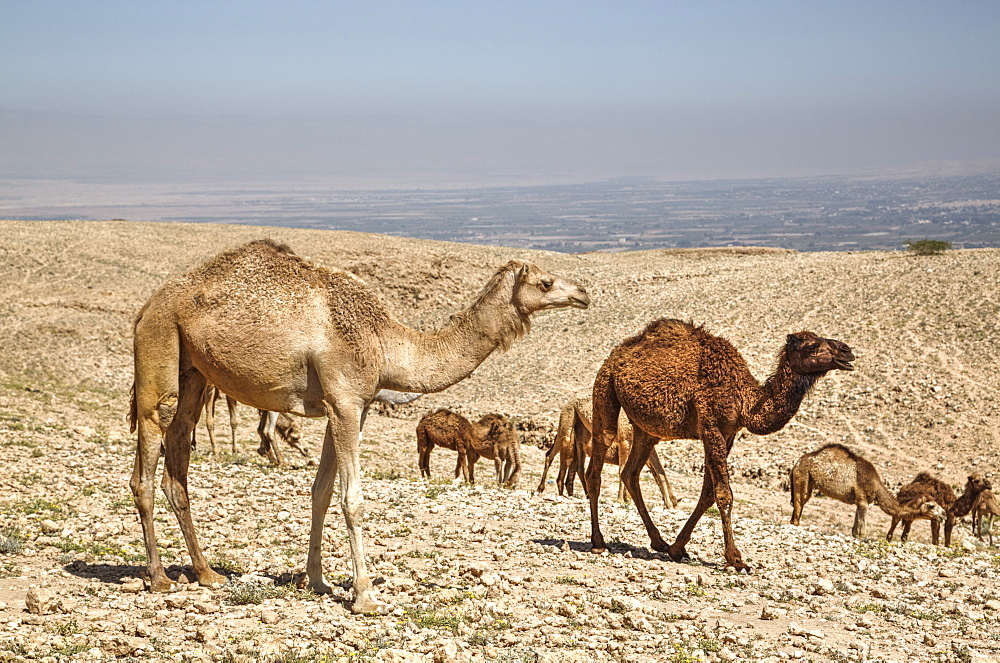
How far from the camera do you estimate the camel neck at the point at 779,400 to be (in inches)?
414

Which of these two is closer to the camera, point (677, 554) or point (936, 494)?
point (677, 554)

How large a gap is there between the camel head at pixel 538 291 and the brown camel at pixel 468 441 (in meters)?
10.5

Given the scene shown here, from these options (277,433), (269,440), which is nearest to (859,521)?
(269,440)

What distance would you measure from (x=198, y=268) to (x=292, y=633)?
346 cm

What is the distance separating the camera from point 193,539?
8.78 metres

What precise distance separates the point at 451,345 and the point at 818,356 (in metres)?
4.26

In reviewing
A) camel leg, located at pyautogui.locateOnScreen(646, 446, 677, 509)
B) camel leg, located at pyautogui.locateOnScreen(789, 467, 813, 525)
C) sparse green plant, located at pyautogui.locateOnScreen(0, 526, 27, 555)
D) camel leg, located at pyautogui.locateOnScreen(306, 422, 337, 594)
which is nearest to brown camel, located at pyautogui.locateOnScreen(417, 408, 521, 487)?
camel leg, located at pyautogui.locateOnScreen(646, 446, 677, 509)

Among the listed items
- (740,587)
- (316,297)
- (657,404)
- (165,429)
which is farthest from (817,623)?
(165,429)

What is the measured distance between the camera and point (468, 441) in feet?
63.5

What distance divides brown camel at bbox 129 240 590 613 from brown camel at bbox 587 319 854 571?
7.94 ft

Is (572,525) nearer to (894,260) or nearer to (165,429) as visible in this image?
(165,429)

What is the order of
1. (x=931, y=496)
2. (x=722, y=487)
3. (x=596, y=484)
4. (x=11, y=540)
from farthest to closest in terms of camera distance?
(x=931, y=496) < (x=596, y=484) < (x=722, y=487) < (x=11, y=540)

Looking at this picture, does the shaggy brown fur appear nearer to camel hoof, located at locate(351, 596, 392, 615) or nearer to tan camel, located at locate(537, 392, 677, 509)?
tan camel, located at locate(537, 392, 677, 509)

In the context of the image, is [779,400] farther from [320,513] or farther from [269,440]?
[269,440]
